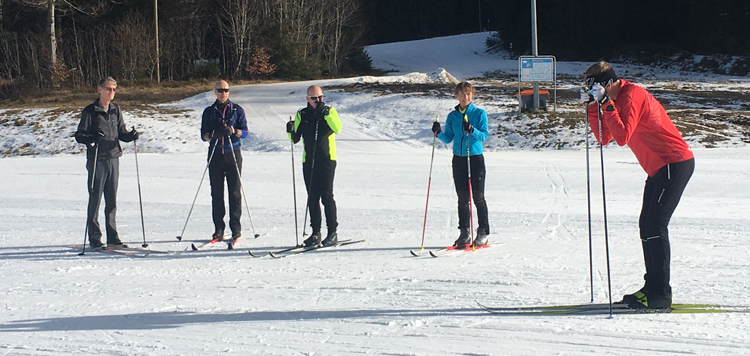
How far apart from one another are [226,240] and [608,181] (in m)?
6.59

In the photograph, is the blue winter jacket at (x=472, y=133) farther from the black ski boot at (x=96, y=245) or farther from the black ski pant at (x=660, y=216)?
the black ski boot at (x=96, y=245)

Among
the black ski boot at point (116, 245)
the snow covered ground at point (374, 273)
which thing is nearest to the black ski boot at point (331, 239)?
the snow covered ground at point (374, 273)

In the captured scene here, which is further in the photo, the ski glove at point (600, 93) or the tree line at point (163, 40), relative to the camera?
the tree line at point (163, 40)

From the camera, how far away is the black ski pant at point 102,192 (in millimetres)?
7078

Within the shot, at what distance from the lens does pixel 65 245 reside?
7.47 meters

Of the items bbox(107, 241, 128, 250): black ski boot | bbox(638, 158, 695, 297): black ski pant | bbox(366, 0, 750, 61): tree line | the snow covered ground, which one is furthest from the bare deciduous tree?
bbox(638, 158, 695, 297): black ski pant

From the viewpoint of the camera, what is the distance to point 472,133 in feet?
21.2

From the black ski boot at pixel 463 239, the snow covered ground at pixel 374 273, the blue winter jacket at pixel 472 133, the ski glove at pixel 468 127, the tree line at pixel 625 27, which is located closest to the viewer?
the snow covered ground at pixel 374 273

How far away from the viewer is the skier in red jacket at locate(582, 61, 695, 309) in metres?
4.31

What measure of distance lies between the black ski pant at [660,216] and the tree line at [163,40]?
1216 inches

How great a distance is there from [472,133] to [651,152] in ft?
7.29

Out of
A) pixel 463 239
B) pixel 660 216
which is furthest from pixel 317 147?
pixel 660 216

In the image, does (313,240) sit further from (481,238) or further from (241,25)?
(241,25)

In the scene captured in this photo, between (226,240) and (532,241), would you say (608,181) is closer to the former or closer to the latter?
(532,241)
